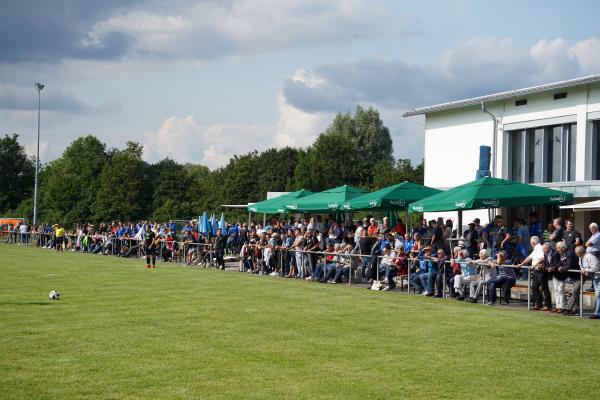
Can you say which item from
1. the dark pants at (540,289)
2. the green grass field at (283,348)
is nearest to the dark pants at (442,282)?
the green grass field at (283,348)

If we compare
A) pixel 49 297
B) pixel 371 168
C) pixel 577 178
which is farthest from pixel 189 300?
pixel 371 168

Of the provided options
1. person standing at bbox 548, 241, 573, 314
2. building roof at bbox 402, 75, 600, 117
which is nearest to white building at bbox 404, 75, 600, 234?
building roof at bbox 402, 75, 600, 117

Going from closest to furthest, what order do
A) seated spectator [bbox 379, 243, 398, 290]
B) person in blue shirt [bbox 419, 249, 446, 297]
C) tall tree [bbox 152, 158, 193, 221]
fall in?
person in blue shirt [bbox 419, 249, 446, 297] < seated spectator [bbox 379, 243, 398, 290] < tall tree [bbox 152, 158, 193, 221]

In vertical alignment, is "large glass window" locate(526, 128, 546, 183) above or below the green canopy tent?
above

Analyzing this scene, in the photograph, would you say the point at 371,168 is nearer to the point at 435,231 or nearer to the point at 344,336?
the point at 435,231

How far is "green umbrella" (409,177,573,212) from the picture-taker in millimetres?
21297

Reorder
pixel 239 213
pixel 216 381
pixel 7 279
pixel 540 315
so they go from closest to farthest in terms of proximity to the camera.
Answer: pixel 216 381, pixel 540 315, pixel 7 279, pixel 239 213

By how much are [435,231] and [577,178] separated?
32.9ft

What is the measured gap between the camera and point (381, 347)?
1238 centimetres

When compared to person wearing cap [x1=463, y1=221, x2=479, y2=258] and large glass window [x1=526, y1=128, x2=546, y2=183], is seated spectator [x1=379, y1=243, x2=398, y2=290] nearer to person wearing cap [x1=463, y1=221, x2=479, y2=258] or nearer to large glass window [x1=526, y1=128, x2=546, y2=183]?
person wearing cap [x1=463, y1=221, x2=479, y2=258]

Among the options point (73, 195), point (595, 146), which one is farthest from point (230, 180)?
point (595, 146)

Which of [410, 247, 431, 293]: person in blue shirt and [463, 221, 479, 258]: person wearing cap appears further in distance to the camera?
[463, 221, 479, 258]: person wearing cap

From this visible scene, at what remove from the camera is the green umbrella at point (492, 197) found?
21.3 metres

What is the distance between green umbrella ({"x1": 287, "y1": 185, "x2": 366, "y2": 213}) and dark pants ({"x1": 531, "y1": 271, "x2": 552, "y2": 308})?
10.9m
